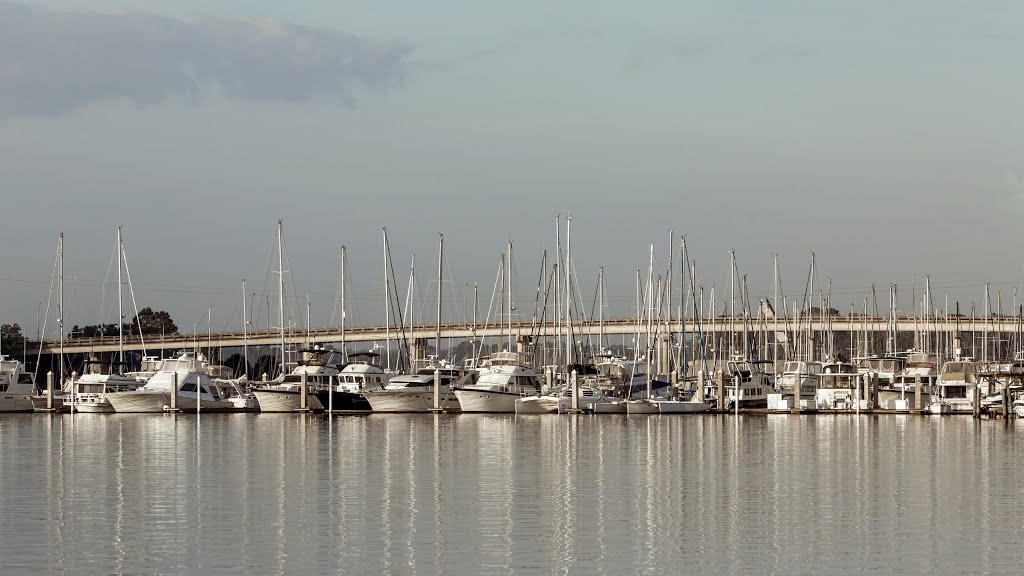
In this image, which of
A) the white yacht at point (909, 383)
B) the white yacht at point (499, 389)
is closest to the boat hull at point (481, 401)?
the white yacht at point (499, 389)

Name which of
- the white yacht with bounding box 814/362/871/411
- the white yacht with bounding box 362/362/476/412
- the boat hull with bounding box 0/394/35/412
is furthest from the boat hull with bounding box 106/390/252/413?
the white yacht with bounding box 814/362/871/411

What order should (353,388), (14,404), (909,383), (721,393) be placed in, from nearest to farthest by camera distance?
1. (721,393)
2. (353,388)
3. (14,404)
4. (909,383)

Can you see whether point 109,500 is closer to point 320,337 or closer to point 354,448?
point 354,448

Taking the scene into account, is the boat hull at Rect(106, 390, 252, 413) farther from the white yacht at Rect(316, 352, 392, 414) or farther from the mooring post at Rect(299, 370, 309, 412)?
the white yacht at Rect(316, 352, 392, 414)

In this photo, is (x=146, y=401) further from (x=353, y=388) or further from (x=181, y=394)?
(x=353, y=388)

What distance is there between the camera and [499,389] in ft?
296

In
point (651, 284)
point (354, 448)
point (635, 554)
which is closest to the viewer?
point (635, 554)

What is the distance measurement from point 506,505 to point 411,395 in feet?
185

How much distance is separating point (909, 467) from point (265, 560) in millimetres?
26548

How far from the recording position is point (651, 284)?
102m

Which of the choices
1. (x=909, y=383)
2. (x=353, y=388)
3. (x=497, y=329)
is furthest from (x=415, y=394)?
(x=497, y=329)

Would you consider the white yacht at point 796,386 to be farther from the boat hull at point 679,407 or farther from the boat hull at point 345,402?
the boat hull at point 345,402

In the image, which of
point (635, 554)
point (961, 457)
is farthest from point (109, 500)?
point (961, 457)

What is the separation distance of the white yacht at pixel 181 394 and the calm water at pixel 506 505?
27722 mm
